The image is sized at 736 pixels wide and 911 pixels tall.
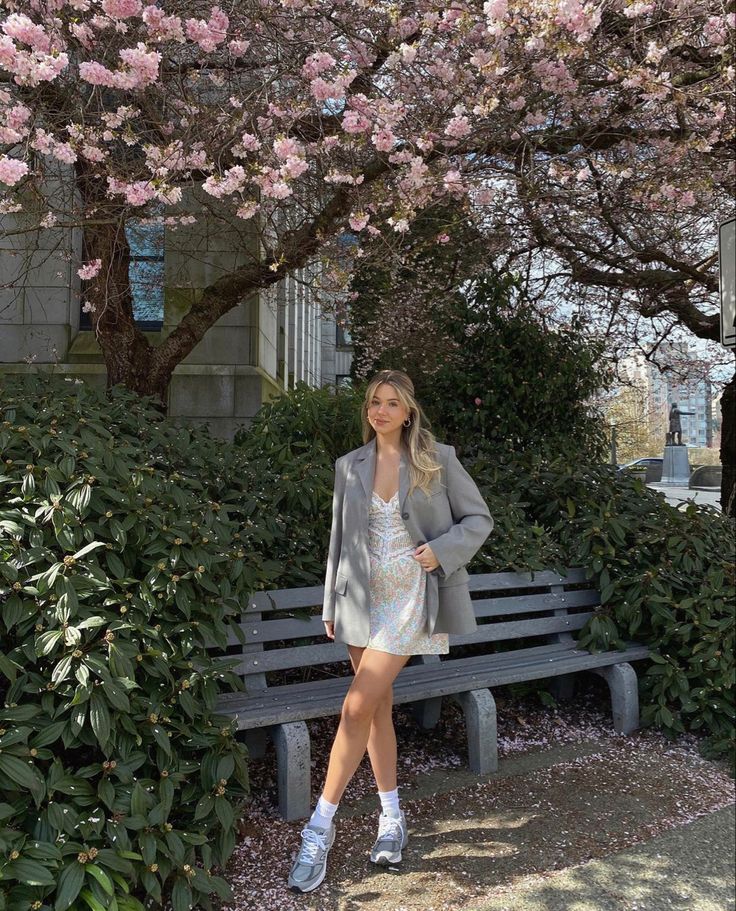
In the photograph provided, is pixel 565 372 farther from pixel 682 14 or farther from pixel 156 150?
pixel 156 150

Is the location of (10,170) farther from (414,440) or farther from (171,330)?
(171,330)

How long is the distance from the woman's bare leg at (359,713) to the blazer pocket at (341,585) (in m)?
0.25

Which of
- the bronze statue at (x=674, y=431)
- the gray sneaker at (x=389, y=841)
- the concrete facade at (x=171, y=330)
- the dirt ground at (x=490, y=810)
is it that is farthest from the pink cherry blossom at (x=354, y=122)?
the bronze statue at (x=674, y=431)

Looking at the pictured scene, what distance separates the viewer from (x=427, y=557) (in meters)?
2.77

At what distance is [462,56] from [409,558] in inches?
166

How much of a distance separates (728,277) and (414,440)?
2.26 meters

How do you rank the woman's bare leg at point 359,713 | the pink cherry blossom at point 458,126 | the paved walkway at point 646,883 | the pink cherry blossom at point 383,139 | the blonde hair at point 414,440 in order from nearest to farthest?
the paved walkway at point 646,883 → the woman's bare leg at point 359,713 → the blonde hair at point 414,440 → the pink cherry blossom at point 383,139 → the pink cherry blossom at point 458,126

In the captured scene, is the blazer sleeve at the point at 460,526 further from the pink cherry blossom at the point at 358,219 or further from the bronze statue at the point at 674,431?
the bronze statue at the point at 674,431

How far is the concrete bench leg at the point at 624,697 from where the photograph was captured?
4.17 metres

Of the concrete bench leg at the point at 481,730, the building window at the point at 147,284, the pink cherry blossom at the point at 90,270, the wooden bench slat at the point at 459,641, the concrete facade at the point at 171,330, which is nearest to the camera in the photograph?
the wooden bench slat at the point at 459,641

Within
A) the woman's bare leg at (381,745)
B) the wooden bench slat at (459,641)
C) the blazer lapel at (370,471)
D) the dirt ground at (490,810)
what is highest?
the blazer lapel at (370,471)

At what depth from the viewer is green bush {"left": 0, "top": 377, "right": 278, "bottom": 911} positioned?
2.27 metres

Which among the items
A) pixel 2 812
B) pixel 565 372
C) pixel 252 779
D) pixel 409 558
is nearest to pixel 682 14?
pixel 565 372

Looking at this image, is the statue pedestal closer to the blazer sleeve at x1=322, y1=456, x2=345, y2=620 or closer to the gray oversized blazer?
the gray oversized blazer
